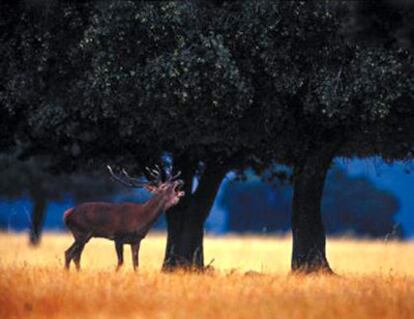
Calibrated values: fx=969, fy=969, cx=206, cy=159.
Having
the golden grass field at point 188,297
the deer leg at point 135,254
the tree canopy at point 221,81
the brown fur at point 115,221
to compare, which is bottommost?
the golden grass field at point 188,297

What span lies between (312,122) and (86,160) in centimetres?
821

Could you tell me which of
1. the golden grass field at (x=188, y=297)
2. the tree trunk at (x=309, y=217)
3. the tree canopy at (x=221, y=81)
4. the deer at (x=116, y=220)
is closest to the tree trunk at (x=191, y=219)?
the tree canopy at (x=221, y=81)

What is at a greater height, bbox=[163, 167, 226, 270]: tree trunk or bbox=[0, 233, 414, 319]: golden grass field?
bbox=[163, 167, 226, 270]: tree trunk

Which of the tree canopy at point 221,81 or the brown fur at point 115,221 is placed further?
the brown fur at point 115,221

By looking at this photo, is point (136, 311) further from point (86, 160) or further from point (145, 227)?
point (86, 160)

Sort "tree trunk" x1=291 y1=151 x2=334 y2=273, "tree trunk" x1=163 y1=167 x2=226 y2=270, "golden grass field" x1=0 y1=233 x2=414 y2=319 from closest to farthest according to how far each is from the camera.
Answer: "golden grass field" x1=0 y1=233 x2=414 y2=319
"tree trunk" x1=291 y1=151 x2=334 y2=273
"tree trunk" x1=163 y1=167 x2=226 y2=270

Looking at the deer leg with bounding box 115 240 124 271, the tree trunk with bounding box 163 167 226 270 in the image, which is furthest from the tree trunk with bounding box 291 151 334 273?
the deer leg with bounding box 115 240 124 271

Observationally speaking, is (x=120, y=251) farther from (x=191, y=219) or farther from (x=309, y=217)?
(x=191, y=219)

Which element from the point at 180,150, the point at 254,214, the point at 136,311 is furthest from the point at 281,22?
the point at 254,214

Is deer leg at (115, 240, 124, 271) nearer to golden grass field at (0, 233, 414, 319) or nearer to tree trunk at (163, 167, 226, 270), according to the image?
golden grass field at (0, 233, 414, 319)

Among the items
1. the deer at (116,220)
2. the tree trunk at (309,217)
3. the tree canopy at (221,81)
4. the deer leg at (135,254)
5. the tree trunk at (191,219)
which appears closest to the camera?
the tree canopy at (221,81)

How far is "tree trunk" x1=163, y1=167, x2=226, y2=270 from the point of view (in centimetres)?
3050

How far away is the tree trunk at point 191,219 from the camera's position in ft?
100

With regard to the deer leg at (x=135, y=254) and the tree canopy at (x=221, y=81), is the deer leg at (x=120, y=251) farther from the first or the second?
the tree canopy at (x=221, y=81)
